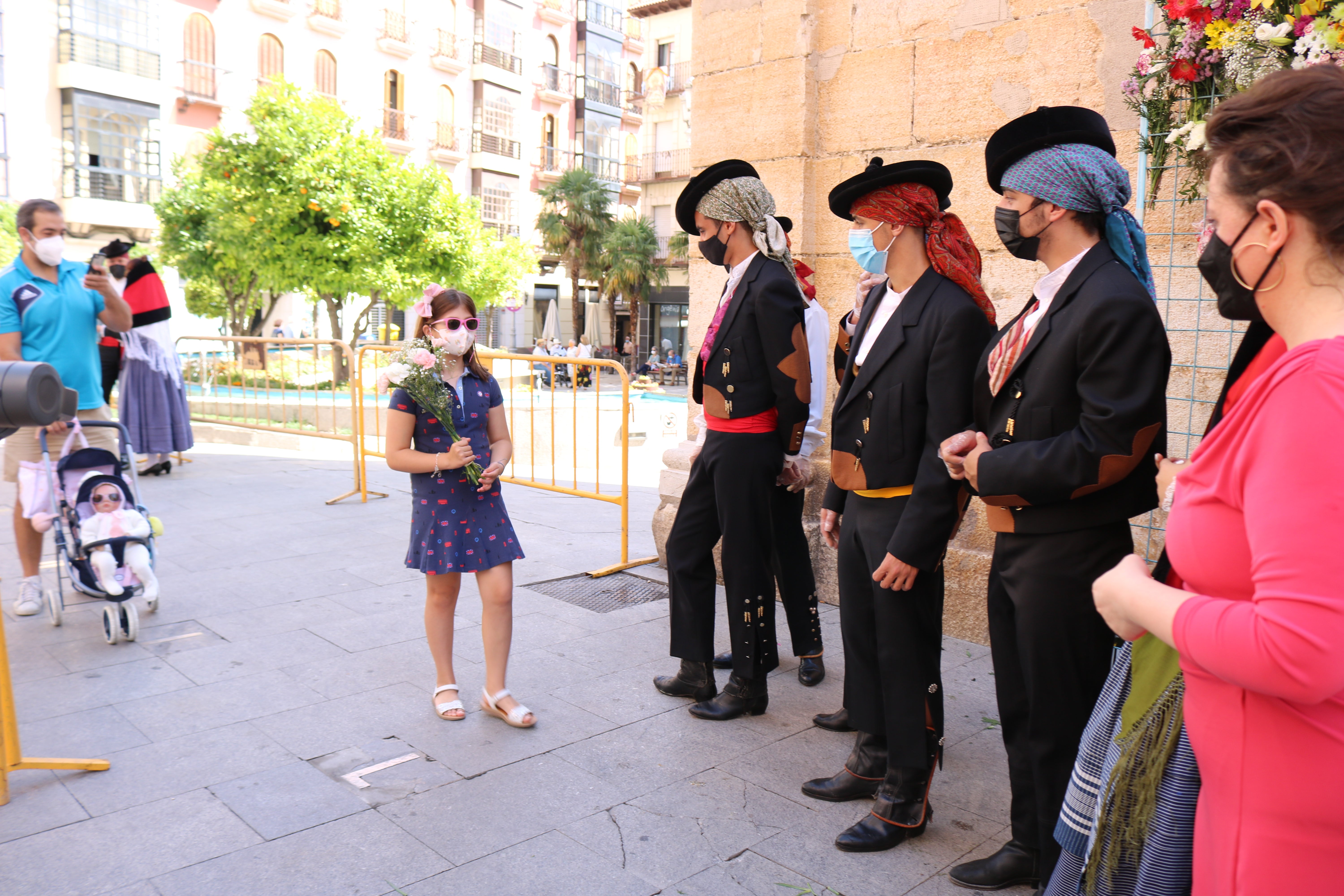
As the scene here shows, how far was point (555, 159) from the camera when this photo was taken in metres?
47.0

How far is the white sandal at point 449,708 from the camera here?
3.91 m

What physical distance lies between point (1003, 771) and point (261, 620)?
3710 mm

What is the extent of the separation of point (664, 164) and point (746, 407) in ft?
150

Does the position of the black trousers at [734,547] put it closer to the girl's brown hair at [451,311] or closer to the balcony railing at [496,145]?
the girl's brown hair at [451,311]

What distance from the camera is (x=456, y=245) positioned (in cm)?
2397

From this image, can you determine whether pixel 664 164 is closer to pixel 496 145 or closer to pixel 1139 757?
pixel 496 145

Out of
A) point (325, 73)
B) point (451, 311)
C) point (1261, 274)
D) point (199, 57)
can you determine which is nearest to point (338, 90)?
point (325, 73)

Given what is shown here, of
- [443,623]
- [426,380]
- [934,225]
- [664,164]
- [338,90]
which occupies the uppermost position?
[338,90]

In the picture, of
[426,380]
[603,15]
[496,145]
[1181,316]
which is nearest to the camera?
[426,380]

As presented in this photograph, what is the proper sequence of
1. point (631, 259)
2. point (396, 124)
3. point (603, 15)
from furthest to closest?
point (603, 15) < point (631, 259) < point (396, 124)

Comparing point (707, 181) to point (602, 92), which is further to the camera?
point (602, 92)

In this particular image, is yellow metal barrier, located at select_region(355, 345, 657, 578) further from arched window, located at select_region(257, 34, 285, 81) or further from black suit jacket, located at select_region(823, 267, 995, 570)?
arched window, located at select_region(257, 34, 285, 81)

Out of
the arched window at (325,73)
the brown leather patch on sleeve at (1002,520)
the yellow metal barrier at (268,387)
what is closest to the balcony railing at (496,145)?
the arched window at (325,73)

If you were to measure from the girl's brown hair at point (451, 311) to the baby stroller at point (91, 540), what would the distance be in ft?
6.94
